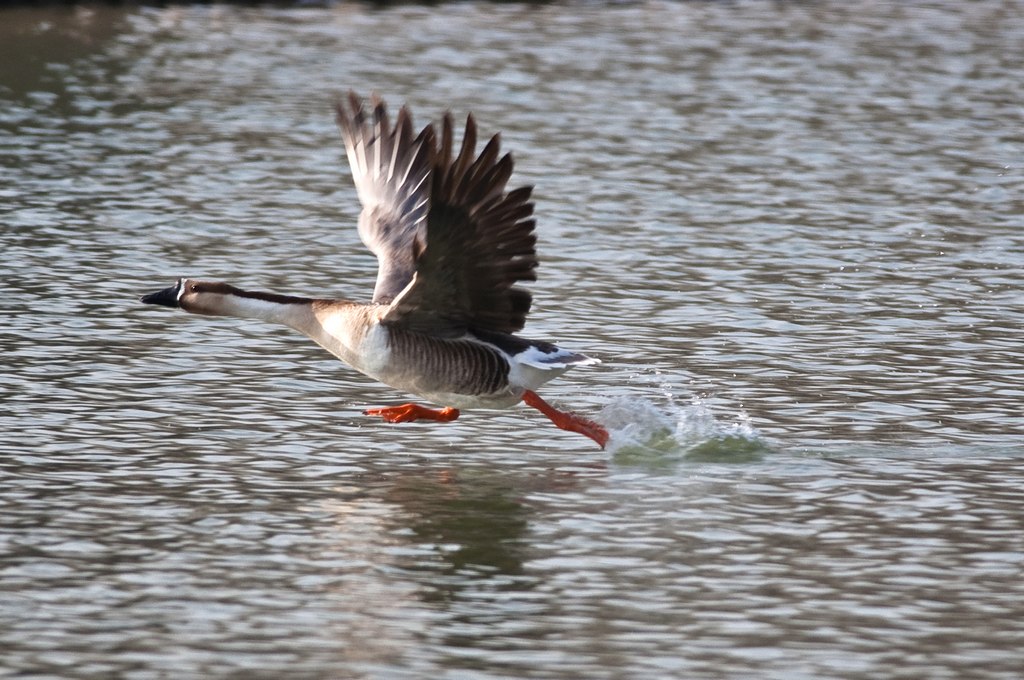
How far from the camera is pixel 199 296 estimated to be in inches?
407

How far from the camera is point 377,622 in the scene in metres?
7.69

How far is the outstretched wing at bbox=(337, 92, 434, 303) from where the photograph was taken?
10883 mm

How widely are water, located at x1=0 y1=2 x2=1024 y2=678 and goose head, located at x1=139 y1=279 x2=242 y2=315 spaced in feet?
2.83

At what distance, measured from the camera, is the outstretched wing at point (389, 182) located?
10.9m

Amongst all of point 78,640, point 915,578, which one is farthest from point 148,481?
point 915,578

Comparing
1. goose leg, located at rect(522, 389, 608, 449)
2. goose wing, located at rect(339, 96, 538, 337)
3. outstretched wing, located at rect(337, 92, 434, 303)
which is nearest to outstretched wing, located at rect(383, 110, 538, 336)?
goose wing, located at rect(339, 96, 538, 337)

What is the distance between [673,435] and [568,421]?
82cm

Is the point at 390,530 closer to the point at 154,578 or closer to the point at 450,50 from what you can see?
the point at 154,578

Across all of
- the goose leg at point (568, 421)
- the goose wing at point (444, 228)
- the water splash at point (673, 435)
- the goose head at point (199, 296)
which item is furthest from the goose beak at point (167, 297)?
the water splash at point (673, 435)

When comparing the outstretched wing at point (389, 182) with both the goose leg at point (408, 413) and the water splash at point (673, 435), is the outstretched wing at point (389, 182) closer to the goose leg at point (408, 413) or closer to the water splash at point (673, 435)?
the goose leg at point (408, 413)

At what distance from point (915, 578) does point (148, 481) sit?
14.0 ft

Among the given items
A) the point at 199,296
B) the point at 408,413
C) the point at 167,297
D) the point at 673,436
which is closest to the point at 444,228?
the point at 408,413

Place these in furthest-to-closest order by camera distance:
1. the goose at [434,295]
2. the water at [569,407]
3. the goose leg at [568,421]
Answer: the goose leg at [568,421] < the goose at [434,295] < the water at [569,407]

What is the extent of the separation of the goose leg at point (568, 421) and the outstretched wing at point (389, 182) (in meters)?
1.11
